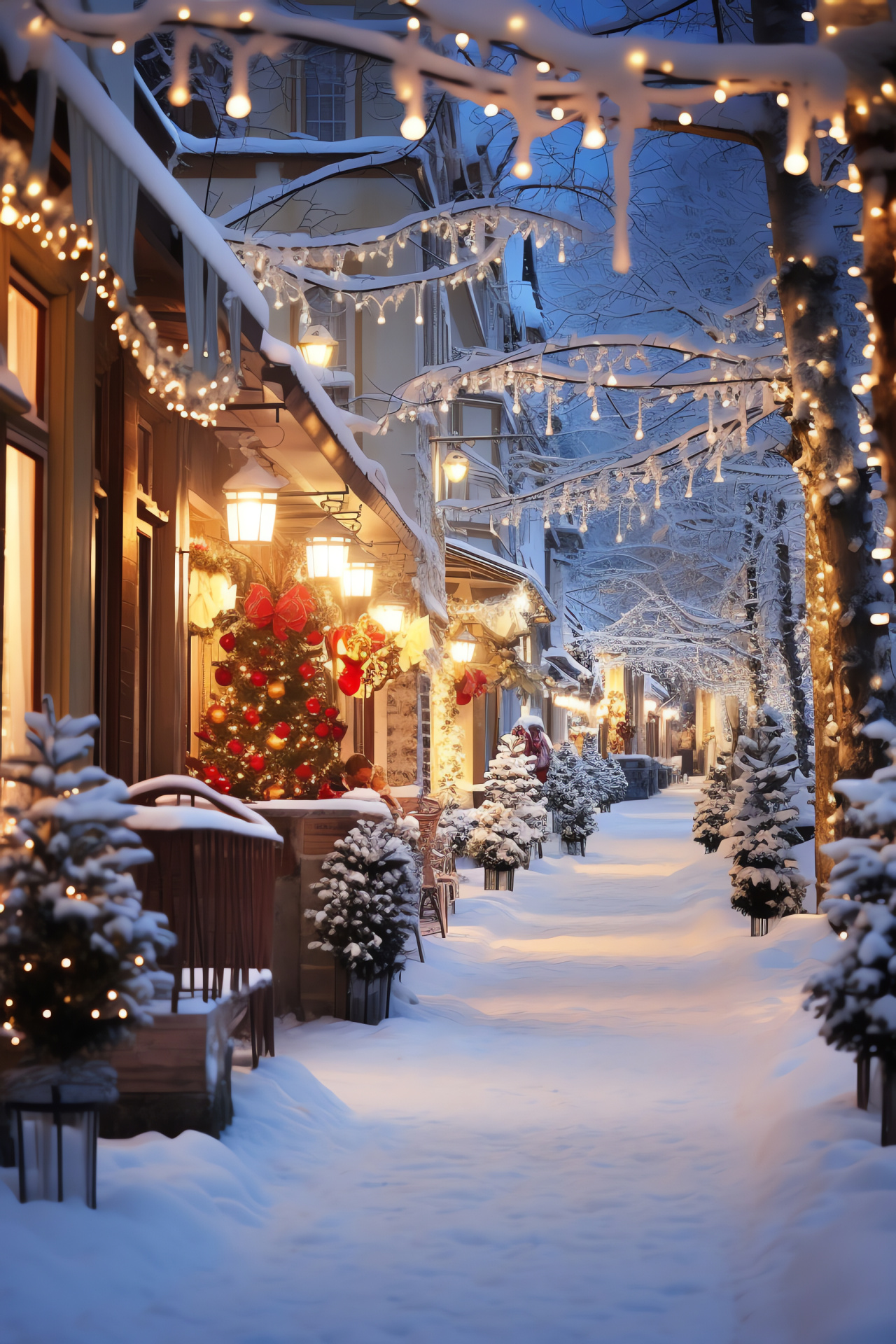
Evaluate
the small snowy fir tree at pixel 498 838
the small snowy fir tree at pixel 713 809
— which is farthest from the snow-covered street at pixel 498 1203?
the small snowy fir tree at pixel 713 809

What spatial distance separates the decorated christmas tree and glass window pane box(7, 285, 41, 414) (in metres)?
3.23

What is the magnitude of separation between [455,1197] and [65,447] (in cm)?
368

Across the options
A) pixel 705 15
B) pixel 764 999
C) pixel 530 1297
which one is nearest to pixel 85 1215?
pixel 530 1297

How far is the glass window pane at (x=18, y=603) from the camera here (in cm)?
A: 558

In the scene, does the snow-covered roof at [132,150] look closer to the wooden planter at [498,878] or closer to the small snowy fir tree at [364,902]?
the small snowy fir tree at [364,902]

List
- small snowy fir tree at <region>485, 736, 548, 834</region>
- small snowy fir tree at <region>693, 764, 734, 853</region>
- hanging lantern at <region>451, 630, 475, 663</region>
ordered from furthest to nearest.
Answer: small snowy fir tree at <region>693, 764, 734, 853</region>, hanging lantern at <region>451, 630, 475, 663</region>, small snowy fir tree at <region>485, 736, 548, 834</region>

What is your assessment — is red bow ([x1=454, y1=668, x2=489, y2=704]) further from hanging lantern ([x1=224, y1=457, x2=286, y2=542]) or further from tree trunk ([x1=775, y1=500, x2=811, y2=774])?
hanging lantern ([x1=224, y1=457, x2=286, y2=542])

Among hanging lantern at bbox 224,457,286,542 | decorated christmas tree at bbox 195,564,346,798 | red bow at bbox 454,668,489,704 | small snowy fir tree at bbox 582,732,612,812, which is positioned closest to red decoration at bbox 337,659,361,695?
hanging lantern at bbox 224,457,286,542

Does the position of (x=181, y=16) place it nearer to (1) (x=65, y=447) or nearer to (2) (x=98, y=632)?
(1) (x=65, y=447)

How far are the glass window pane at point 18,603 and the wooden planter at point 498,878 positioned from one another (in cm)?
1309

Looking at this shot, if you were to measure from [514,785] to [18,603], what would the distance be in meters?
13.5

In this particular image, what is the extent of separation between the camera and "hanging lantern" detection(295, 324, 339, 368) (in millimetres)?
13305

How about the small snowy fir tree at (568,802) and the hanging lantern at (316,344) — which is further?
the small snowy fir tree at (568,802)

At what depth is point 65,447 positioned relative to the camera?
20.0 ft
